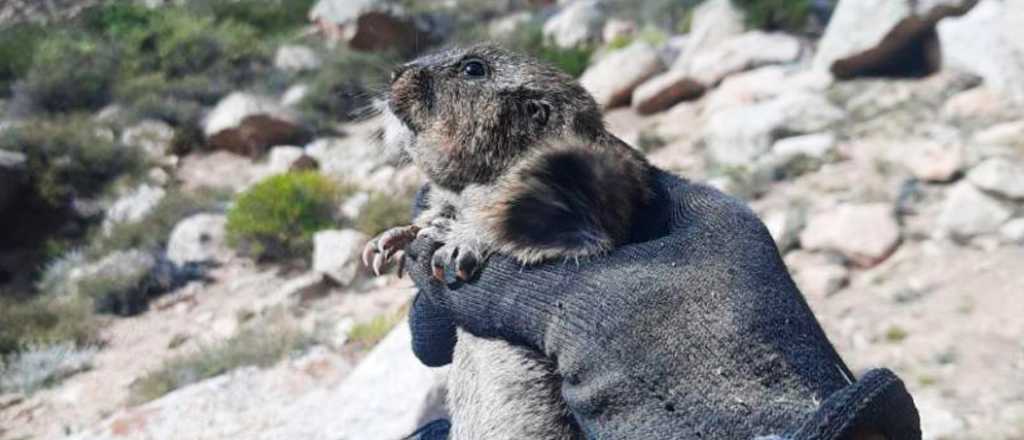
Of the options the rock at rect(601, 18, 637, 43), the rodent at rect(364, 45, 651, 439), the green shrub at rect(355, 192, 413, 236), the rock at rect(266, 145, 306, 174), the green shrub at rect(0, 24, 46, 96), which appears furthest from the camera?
the rock at rect(601, 18, 637, 43)

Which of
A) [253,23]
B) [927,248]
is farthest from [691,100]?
[253,23]

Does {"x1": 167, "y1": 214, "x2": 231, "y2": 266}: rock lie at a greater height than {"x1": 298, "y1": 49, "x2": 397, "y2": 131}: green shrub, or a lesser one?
lesser

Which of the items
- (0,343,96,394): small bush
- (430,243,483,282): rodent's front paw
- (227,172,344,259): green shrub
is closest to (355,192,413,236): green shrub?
(227,172,344,259): green shrub

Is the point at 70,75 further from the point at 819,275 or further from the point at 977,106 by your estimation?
the point at 977,106

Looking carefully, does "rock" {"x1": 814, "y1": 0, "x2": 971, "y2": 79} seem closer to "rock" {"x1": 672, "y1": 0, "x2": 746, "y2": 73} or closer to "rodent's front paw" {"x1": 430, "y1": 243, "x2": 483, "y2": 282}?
"rock" {"x1": 672, "y1": 0, "x2": 746, "y2": 73}

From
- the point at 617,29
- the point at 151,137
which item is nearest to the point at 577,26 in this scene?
the point at 617,29

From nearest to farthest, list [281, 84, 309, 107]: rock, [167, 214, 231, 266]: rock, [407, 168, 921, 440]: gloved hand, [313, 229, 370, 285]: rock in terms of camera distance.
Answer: [407, 168, 921, 440]: gloved hand < [313, 229, 370, 285]: rock < [167, 214, 231, 266]: rock < [281, 84, 309, 107]: rock
